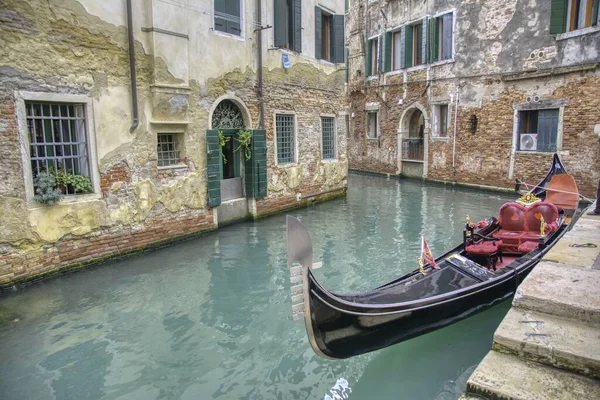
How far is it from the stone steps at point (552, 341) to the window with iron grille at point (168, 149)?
5.67m

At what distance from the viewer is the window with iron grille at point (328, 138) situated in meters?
11.1

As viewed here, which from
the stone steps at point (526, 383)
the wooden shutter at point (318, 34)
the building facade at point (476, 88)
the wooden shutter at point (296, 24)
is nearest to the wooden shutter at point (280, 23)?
the wooden shutter at point (296, 24)

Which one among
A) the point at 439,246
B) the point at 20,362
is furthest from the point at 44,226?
the point at 439,246

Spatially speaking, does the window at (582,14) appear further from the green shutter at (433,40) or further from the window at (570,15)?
the green shutter at (433,40)

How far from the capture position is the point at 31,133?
5410 mm

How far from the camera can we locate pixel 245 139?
855 cm

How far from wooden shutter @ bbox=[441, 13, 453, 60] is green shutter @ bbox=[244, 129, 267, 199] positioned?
735cm

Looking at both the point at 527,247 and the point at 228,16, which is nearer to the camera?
the point at 527,247

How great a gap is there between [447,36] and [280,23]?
6543 mm

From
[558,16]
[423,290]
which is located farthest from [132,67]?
[558,16]

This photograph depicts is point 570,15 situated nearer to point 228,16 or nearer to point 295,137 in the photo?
point 295,137

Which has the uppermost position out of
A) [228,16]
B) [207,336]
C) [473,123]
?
[228,16]

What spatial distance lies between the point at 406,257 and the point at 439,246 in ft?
2.82

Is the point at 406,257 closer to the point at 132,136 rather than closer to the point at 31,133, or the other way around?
the point at 132,136
